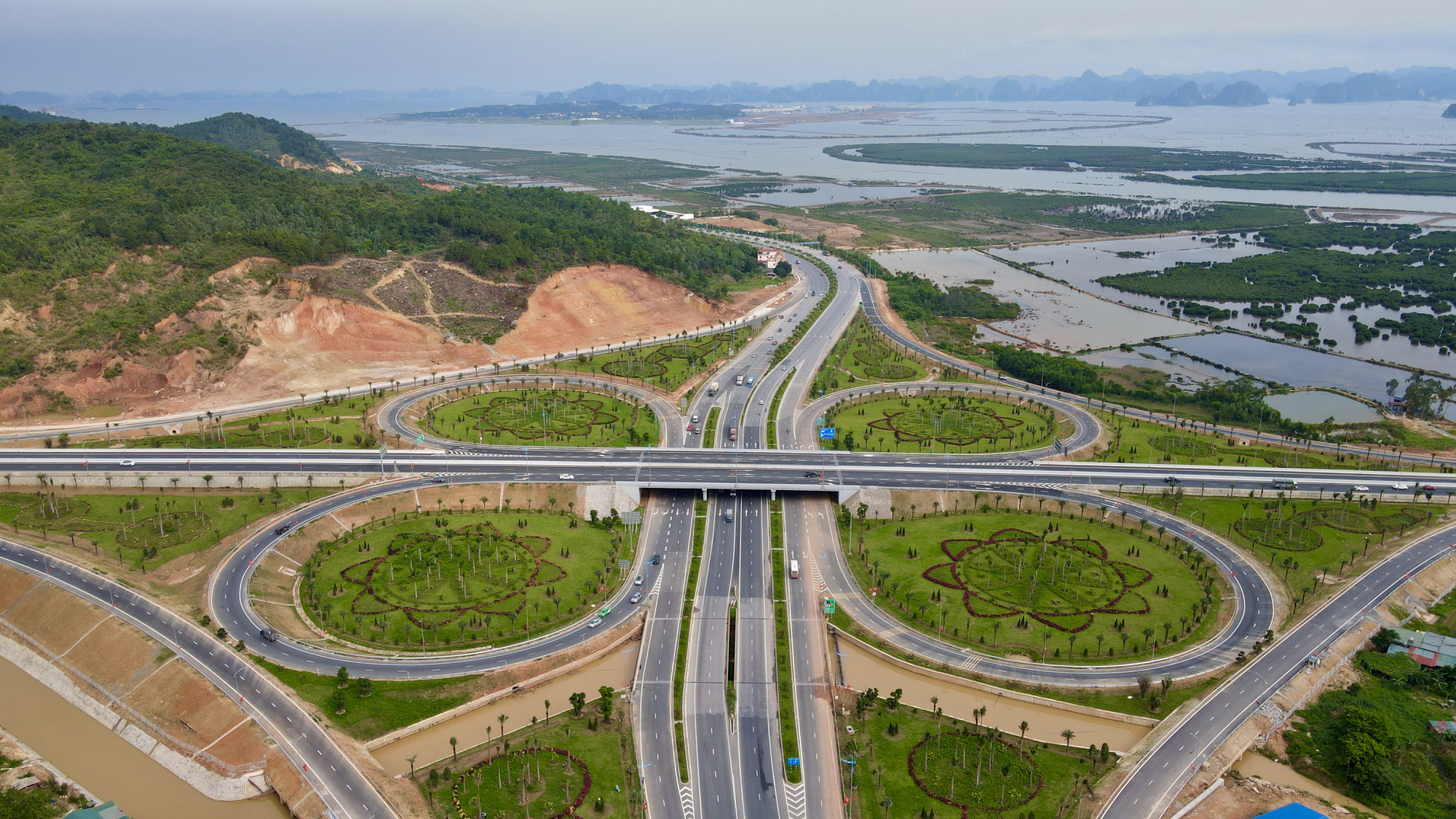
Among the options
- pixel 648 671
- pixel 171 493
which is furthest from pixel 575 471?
pixel 171 493

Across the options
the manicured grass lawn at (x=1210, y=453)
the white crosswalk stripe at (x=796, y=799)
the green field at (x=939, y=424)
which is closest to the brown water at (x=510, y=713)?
the white crosswalk stripe at (x=796, y=799)

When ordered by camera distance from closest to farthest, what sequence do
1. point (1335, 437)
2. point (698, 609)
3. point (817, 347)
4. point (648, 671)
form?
point (648, 671), point (698, 609), point (1335, 437), point (817, 347)

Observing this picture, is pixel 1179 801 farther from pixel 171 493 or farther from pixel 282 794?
pixel 171 493

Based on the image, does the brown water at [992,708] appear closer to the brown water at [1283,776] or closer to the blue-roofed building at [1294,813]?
the brown water at [1283,776]

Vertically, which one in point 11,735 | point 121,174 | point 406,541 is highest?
point 121,174

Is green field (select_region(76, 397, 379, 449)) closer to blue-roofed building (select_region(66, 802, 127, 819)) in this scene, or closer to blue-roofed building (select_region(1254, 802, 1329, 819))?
blue-roofed building (select_region(66, 802, 127, 819))

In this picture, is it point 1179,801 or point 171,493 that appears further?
point 171,493

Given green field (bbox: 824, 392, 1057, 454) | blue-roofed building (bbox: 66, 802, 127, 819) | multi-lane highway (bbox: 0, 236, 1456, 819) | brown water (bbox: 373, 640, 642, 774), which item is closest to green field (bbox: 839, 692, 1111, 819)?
multi-lane highway (bbox: 0, 236, 1456, 819)
